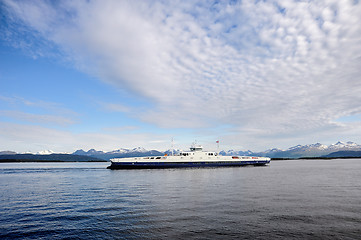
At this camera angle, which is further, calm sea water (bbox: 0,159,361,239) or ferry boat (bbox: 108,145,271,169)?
ferry boat (bbox: 108,145,271,169)

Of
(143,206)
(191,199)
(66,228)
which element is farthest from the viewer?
(191,199)

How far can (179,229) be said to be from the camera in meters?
20.2

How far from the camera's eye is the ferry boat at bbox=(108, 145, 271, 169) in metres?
111

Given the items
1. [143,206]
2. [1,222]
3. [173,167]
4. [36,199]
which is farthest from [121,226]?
[173,167]

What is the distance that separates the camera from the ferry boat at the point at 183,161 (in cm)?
11088

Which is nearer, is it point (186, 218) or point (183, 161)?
point (186, 218)

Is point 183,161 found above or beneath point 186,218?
above

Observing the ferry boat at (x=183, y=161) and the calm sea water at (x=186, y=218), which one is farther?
the ferry boat at (x=183, y=161)

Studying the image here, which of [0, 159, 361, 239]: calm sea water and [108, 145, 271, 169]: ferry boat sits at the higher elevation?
[108, 145, 271, 169]: ferry boat

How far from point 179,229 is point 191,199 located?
13.9m

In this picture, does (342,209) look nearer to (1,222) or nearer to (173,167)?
(1,222)

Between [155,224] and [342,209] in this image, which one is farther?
[342,209]

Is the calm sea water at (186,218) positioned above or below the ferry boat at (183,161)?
below

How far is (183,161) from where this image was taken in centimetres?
11456
